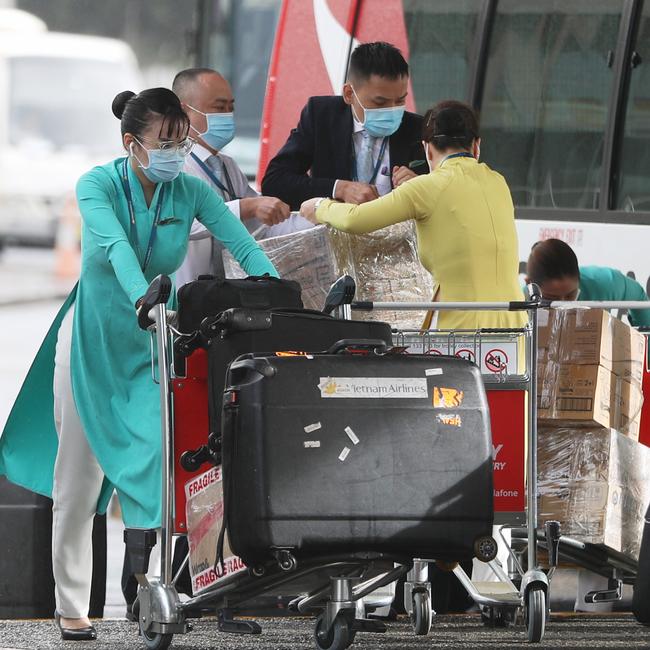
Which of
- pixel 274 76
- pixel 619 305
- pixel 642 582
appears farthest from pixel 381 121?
pixel 274 76

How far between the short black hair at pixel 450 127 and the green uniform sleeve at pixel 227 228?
843 millimetres

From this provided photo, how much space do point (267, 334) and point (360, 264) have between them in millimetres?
1413

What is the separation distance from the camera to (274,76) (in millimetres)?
11594

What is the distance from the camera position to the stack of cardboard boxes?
6.21 m

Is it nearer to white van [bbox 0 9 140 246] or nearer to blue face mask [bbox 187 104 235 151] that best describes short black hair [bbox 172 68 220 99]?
blue face mask [bbox 187 104 235 151]

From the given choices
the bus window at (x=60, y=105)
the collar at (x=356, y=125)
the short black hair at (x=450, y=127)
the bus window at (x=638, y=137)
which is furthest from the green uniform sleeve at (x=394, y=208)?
the bus window at (x=60, y=105)

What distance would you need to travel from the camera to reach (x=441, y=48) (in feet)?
37.1

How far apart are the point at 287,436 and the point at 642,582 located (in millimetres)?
1556

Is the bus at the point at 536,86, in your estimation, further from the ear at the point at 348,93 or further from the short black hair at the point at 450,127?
the short black hair at the point at 450,127

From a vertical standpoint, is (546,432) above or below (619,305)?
below

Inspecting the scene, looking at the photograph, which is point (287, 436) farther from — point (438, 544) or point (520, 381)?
point (520, 381)

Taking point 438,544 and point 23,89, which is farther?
point 23,89

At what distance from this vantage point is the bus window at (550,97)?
10.5m

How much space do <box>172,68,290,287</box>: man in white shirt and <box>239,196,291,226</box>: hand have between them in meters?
0.19
